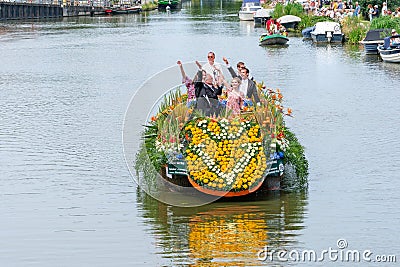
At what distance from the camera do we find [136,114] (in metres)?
20.0

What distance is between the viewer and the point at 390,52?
41.7m

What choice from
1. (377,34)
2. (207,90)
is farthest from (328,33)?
(207,90)

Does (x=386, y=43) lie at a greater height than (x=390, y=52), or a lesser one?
greater

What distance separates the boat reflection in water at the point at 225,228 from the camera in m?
13.4

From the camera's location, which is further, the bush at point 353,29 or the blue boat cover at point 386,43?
the bush at point 353,29

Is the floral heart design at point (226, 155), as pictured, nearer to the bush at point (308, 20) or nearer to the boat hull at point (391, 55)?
the boat hull at point (391, 55)

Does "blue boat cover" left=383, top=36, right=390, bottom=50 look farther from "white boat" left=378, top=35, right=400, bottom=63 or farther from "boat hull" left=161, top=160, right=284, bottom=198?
"boat hull" left=161, top=160, right=284, bottom=198

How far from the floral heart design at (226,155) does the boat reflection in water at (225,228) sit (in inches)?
19.4

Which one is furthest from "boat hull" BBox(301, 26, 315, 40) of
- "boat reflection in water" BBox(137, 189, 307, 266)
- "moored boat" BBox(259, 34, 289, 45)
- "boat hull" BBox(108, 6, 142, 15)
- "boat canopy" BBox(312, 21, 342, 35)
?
"boat hull" BBox(108, 6, 142, 15)

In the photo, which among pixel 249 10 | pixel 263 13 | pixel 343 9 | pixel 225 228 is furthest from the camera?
pixel 249 10

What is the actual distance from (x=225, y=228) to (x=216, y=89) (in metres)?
3.53

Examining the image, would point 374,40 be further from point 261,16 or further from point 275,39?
point 261,16

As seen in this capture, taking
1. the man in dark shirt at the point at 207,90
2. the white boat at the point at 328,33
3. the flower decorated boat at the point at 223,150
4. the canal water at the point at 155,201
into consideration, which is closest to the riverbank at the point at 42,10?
the white boat at the point at 328,33

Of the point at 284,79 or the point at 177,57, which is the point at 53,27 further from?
the point at 284,79
